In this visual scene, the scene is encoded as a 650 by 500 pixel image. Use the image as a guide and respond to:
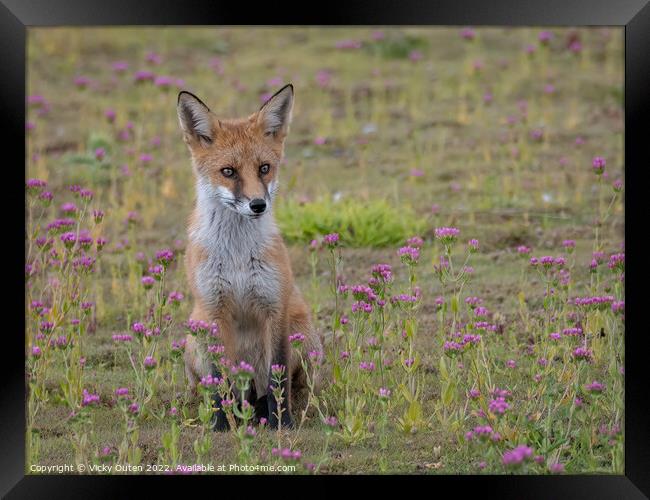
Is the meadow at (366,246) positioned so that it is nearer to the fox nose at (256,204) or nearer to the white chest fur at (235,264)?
the white chest fur at (235,264)

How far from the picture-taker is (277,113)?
22.4ft

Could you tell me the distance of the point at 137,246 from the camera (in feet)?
33.8

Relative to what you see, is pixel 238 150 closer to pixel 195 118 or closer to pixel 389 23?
pixel 195 118

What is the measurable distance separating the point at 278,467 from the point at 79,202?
19.4 feet

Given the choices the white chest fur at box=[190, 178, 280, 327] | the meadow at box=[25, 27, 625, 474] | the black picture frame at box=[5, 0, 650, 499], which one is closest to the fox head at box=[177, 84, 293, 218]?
the white chest fur at box=[190, 178, 280, 327]

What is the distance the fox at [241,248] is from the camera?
261 inches

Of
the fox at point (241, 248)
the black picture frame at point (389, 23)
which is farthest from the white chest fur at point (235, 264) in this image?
the black picture frame at point (389, 23)

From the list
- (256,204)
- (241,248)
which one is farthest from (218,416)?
(256,204)

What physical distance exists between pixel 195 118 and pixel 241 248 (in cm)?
90

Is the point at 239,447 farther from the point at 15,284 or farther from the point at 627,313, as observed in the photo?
the point at 627,313

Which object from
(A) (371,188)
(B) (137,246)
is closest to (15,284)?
(B) (137,246)

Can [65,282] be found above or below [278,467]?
above

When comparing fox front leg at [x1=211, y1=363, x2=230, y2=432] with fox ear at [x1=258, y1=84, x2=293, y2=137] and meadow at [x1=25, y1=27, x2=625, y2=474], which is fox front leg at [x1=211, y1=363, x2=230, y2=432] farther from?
fox ear at [x1=258, y1=84, x2=293, y2=137]

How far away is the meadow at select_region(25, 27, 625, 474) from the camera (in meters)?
6.27
